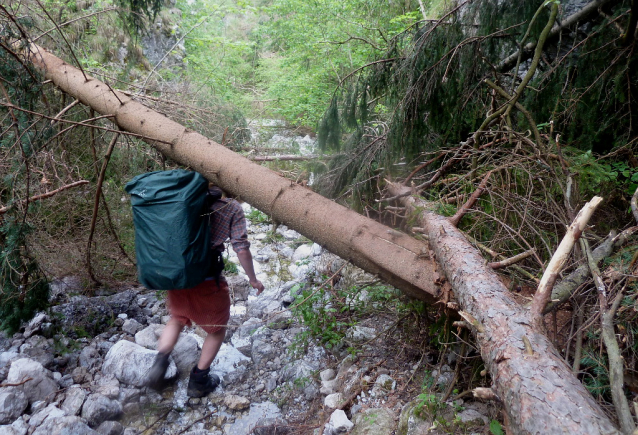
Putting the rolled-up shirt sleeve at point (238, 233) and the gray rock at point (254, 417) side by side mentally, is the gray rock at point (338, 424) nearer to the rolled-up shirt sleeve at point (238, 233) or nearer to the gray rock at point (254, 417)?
the gray rock at point (254, 417)

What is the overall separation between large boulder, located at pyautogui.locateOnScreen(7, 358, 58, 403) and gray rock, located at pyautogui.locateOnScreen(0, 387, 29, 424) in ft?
0.17

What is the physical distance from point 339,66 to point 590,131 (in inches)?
278

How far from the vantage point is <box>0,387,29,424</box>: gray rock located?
7.87 ft

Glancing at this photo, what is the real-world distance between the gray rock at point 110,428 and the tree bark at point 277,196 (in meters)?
1.66

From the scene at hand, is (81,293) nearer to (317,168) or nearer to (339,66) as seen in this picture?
(317,168)

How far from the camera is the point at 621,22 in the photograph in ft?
8.18

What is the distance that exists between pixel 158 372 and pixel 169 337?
246 millimetres

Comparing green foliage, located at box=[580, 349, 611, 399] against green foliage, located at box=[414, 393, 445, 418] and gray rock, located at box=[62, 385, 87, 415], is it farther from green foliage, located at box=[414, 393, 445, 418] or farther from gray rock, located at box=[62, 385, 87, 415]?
Result: gray rock, located at box=[62, 385, 87, 415]

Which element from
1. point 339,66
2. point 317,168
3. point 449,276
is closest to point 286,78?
point 339,66

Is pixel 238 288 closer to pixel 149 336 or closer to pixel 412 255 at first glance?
pixel 149 336

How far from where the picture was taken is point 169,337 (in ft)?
9.34

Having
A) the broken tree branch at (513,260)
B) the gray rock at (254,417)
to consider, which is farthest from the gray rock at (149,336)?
the broken tree branch at (513,260)

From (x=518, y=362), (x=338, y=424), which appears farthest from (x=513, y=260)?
(x=338, y=424)

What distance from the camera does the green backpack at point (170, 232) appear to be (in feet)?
7.94
